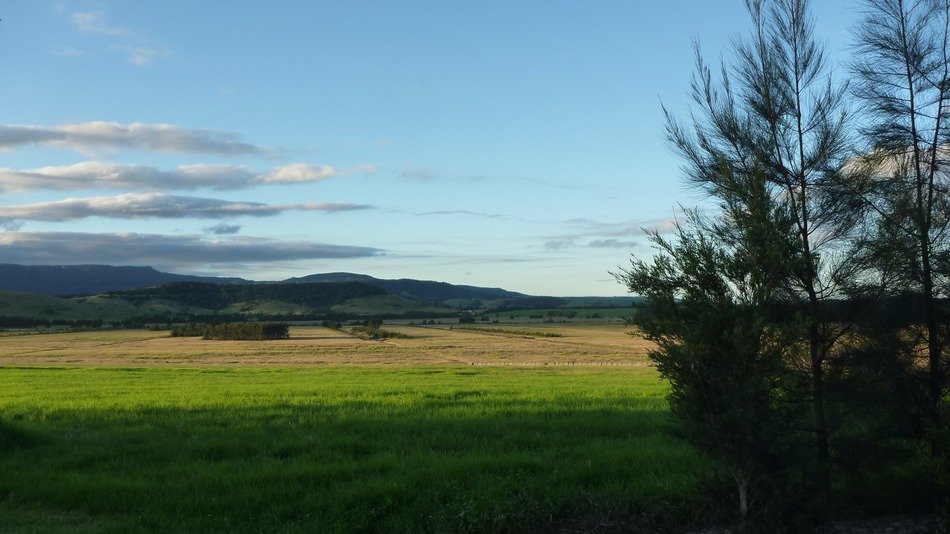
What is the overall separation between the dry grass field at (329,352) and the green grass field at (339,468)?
32.9m

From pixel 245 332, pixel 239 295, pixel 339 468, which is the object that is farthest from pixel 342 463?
pixel 239 295

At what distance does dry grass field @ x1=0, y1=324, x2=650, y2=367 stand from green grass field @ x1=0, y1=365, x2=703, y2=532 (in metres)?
32.9

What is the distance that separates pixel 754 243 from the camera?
7973 mm

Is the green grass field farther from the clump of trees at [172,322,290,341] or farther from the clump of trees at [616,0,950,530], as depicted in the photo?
the clump of trees at [172,322,290,341]

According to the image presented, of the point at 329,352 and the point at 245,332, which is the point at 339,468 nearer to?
the point at 329,352

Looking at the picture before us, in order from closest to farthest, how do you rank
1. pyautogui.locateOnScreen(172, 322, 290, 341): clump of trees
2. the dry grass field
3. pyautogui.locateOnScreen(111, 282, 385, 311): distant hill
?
1. the dry grass field
2. pyautogui.locateOnScreen(172, 322, 290, 341): clump of trees
3. pyautogui.locateOnScreen(111, 282, 385, 311): distant hill

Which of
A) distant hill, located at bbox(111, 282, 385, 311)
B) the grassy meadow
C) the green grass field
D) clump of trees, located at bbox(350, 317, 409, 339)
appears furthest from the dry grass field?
distant hill, located at bbox(111, 282, 385, 311)

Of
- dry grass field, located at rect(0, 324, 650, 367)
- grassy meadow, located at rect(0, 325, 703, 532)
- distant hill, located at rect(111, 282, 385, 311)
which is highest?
distant hill, located at rect(111, 282, 385, 311)

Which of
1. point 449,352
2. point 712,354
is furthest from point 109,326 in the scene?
point 712,354

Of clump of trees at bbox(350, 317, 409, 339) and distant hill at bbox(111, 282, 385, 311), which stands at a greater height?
distant hill at bbox(111, 282, 385, 311)

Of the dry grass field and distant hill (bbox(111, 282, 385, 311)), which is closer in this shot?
Result: the dry grass field

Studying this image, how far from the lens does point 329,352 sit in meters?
63.0

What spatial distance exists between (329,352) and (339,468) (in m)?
53.6

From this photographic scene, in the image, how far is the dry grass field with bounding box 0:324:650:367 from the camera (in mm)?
52562
